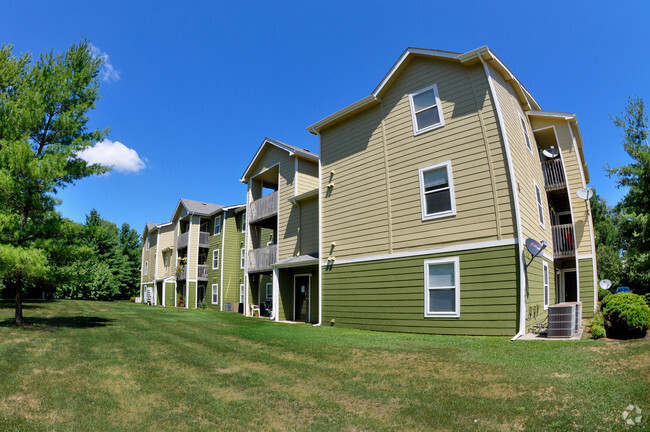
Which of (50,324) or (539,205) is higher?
(539,205)

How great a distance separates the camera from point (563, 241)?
16.4 m

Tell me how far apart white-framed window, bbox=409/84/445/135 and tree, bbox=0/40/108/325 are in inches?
419

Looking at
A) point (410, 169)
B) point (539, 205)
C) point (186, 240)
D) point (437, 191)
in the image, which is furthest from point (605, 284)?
point (186, 240)

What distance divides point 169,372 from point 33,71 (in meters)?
11.5

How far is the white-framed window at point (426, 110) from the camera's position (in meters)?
12.6

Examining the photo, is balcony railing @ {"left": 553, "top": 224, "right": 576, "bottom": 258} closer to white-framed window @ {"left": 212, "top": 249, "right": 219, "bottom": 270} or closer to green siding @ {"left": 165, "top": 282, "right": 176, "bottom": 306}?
white-framed window @ {"left": 212, "top": 249, "right": 219, "bottom": 270}

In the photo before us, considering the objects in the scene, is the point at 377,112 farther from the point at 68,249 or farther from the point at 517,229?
the point at 68,249

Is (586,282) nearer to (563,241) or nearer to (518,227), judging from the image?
(563,241)

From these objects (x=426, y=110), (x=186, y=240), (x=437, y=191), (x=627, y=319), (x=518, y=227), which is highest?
(x=426, y=110)

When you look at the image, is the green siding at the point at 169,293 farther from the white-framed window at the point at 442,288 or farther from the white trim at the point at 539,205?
the white trim at the point at 539,205

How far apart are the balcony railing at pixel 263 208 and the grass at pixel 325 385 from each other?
1137 centimetres

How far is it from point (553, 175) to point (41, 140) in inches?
760

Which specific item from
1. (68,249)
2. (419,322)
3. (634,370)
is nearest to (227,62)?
(68,249)

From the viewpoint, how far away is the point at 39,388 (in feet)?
20.5
